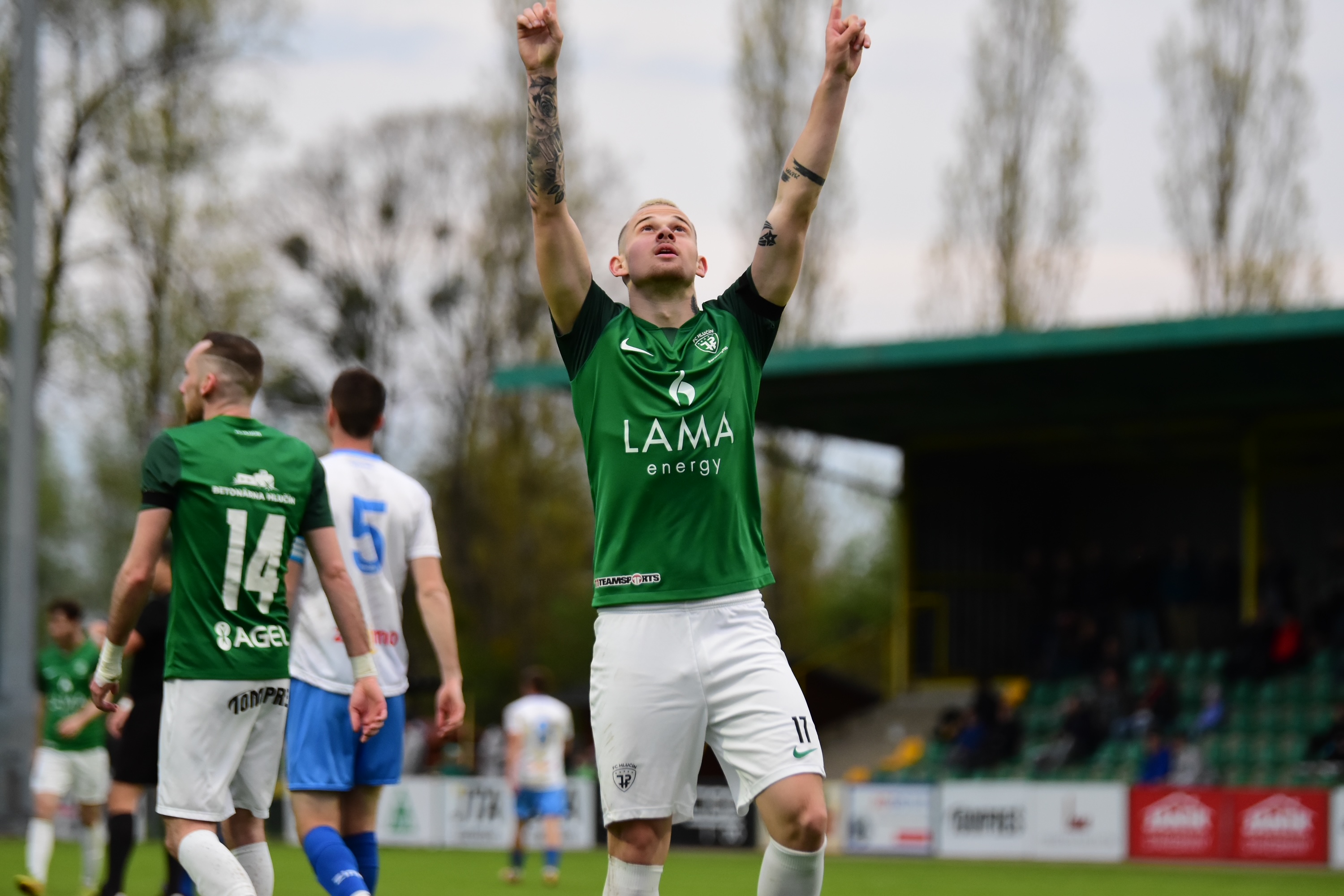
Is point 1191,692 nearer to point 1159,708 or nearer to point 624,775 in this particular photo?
point 1159,708

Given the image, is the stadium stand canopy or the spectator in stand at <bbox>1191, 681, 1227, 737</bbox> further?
the stadium stand canopy

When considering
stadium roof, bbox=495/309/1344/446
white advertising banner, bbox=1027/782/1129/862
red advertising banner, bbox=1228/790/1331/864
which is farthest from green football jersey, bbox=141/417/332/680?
stadium roof, bbox=495/309/1344/446

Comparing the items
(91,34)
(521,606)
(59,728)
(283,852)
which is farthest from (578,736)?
(59,728)

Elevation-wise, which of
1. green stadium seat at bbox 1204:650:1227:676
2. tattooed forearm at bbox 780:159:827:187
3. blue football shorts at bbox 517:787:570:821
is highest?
tattooed forearm at bbox 780:159:827:187

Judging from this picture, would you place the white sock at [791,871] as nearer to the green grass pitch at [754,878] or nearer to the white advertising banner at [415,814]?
the green grass pitch at [754,878]

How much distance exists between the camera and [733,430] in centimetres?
521

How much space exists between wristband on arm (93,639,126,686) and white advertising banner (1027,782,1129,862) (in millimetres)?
16489

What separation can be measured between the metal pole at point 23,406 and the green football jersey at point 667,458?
1577 centimetres

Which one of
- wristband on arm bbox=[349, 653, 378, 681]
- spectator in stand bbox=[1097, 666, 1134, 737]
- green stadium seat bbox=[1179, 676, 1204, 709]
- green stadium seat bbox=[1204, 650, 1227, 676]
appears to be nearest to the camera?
wristband on arm bbox=[349, 653, 378, 681]

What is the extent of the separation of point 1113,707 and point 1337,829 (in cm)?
584

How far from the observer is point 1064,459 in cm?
3253

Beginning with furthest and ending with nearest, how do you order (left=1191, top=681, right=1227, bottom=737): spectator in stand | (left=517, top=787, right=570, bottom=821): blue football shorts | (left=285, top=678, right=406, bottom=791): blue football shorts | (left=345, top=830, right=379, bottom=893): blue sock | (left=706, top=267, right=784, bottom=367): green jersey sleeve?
(left=1191, top=681, right=1227, bottom=737): spectator in stand < (left=517, top=787, right=570, bottom=821): blue football shorts < (left=345, top=830, right=379, bottom=893): blue sock < (left=285, top=678, right=406, bottom=791): blue football shorts < (left=706, top=267, right=784, bottom=367): green jersey sleeve

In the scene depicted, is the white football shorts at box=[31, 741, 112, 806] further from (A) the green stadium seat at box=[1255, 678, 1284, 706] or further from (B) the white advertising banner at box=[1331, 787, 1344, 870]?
(A) the green stadium seat at box=[1255, 678, 1284, 706]

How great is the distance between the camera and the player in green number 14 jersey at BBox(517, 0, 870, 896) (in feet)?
16.5
